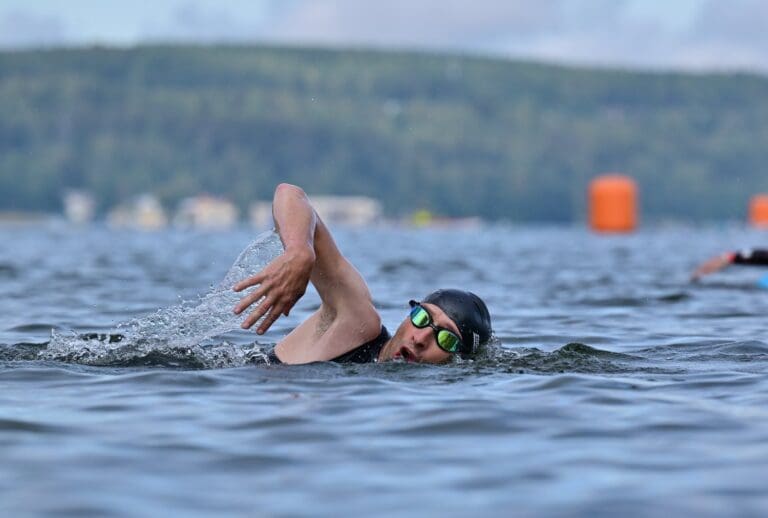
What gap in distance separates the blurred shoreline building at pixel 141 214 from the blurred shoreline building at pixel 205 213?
302 cm

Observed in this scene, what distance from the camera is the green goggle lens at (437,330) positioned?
796 centimetres

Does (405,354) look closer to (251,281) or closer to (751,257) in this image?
(251,281)

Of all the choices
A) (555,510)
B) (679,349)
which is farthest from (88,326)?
(555,510)

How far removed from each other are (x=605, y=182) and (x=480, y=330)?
80851 millimetres

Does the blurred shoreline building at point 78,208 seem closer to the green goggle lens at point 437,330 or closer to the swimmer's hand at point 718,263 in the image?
the swimmer's hand at point 718,263

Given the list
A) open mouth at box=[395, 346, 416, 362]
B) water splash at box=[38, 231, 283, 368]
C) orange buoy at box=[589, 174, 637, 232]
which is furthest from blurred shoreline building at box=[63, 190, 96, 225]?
open mouth at box=[395, 346, 416, 362]

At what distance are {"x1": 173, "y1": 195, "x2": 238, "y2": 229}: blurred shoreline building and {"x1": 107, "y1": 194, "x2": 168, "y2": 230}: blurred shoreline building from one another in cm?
302

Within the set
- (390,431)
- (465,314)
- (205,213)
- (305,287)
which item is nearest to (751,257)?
(465,314)

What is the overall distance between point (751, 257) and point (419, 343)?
32.3 ft

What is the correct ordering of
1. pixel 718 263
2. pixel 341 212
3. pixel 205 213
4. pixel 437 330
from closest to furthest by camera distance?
pixel 437 330
pixel 718 263
pixel 205 213
pixel 341 212

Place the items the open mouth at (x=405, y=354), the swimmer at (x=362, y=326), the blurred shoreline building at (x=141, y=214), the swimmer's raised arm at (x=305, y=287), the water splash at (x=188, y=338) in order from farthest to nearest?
the blurred shoreline building at (x=141, y=214) < the water splash at (x=188, y=338) < the open mouth at (x=405, y=354) < the swimmer at (x=362, y=326) < the swimmer's raised arm at (x=305, y=287)

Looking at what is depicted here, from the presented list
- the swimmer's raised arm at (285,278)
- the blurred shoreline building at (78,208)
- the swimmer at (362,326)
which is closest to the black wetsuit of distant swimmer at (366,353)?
the swimmer at (362,326)

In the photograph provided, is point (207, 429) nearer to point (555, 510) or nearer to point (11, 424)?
point (11, 424)

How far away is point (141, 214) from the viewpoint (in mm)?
178875
